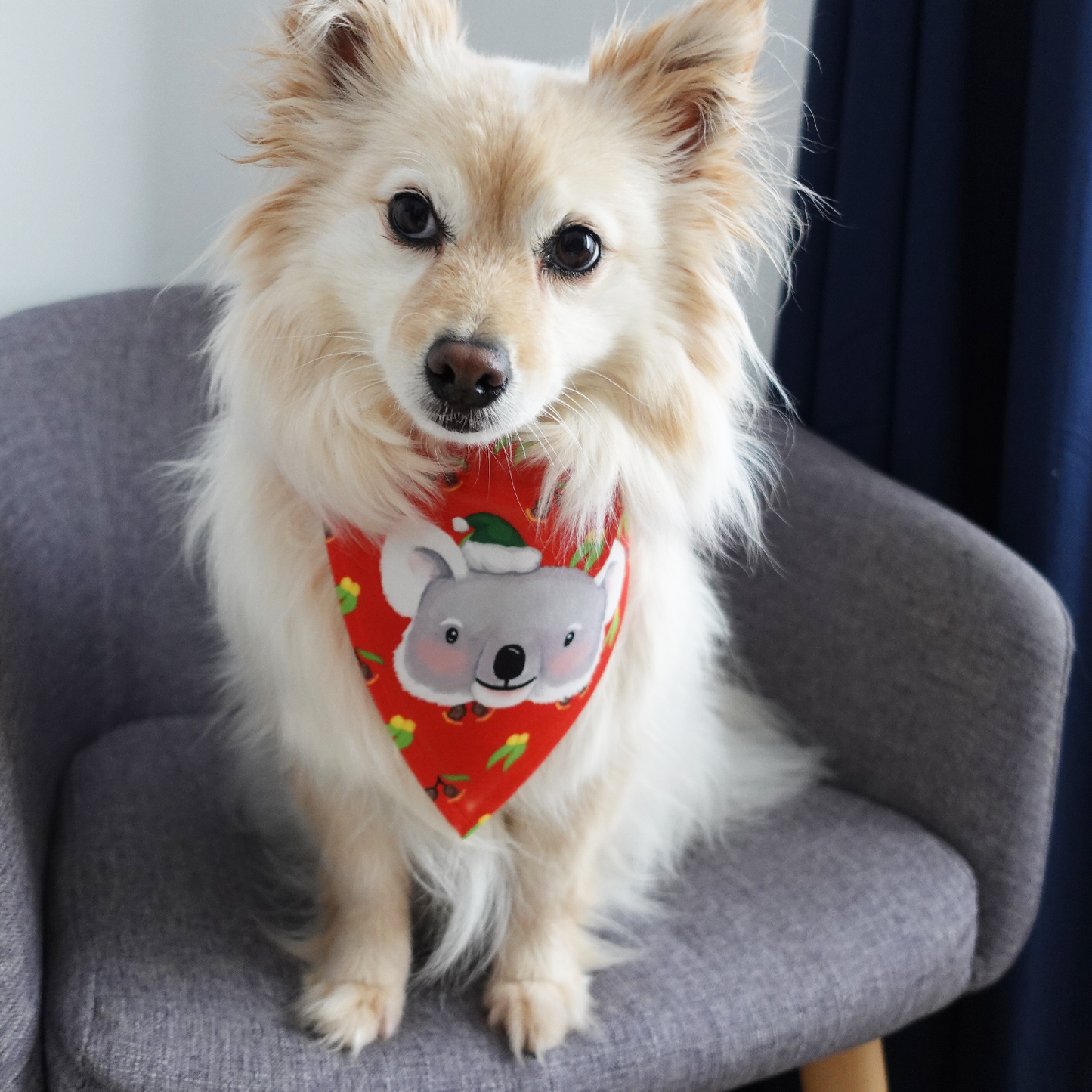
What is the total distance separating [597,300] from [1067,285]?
0.76 meters

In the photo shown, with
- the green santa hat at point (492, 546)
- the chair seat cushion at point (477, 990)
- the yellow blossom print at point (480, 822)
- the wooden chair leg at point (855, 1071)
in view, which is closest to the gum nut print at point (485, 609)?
the green santa hat at point (492, 546)

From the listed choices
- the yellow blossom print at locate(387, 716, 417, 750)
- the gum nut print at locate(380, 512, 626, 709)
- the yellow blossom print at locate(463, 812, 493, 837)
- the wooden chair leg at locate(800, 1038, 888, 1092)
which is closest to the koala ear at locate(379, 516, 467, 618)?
the gum nut print at locate(380, 512, 626, 709)

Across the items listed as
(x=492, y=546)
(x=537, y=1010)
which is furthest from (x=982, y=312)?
(x=537, y=1010)

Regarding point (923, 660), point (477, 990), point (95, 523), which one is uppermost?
point (95, 523)

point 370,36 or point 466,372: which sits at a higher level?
point 370,36

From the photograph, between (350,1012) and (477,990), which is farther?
(477,990)

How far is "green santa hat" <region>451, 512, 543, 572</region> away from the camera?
1.20 meters

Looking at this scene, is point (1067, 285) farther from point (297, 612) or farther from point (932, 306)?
point (297, 612)

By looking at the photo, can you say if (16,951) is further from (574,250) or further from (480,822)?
(574,250)

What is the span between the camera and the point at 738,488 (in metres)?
1.30

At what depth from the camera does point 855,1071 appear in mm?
1487

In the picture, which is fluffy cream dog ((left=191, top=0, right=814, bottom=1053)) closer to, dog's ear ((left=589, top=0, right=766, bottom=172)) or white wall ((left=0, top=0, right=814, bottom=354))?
dog's ear ((left=589, top=0, right=766, bottom=172))

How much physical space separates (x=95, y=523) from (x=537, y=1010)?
0.99m

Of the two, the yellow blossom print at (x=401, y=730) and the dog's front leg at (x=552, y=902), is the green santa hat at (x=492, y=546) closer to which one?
the yellow blossom print at (x=401, y=730)
